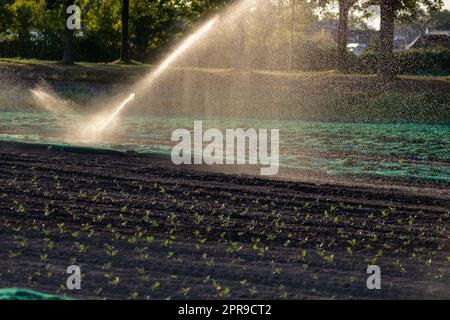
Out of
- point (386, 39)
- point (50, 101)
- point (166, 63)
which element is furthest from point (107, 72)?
point (386, 39)

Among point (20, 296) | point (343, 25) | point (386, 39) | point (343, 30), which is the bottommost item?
point (20, 296)

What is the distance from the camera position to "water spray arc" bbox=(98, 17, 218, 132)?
22672 millimetres

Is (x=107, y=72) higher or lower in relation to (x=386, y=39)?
lower

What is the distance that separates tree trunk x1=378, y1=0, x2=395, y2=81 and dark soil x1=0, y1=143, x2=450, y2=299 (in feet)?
56.8

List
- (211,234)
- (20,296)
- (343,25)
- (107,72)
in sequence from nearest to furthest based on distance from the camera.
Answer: (20,296)
(211,234)
(107,72)
(343,25)

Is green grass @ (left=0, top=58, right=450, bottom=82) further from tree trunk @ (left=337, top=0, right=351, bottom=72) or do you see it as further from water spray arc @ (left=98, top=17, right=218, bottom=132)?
tree trunk @ (left=337, top=0, right=351, bottom=72)

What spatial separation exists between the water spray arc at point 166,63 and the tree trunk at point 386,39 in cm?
760

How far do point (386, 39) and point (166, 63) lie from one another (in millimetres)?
12303

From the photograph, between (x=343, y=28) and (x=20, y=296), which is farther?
(x=343, y=28)

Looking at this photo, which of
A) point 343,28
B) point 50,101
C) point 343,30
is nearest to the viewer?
point 50,101

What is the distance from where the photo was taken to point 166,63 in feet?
124

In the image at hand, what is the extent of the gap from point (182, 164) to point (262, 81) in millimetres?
16594

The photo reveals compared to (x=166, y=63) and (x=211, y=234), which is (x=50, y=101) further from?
(x=211, y=234)
